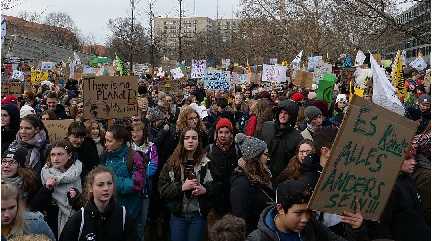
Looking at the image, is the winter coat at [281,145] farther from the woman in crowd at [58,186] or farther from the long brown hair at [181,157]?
the woman in crowd at [58,186]

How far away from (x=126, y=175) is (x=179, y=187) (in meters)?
0.52

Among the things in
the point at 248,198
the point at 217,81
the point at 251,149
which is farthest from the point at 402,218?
the point at 217,81

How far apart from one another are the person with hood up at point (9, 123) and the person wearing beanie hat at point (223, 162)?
94.4 inches

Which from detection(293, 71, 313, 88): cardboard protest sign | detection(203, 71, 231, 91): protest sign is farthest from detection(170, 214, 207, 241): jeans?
detection(293, 71, 313, 88): cardboard protest sign

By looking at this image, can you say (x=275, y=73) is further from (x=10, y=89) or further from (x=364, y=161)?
(x=364, y=161)

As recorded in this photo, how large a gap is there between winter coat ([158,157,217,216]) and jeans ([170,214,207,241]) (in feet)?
0.20

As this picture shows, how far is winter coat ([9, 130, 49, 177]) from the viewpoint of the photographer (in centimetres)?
571

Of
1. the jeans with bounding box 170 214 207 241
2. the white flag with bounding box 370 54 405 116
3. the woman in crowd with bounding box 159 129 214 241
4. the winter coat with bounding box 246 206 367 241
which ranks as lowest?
the jeans with bounding box 170 214 207 241

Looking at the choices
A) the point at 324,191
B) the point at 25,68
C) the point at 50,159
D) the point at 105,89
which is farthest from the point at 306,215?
the point at 25,68

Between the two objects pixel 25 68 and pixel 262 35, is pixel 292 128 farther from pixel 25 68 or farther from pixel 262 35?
pixel 262 35

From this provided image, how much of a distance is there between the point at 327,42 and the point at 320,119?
37.7 m

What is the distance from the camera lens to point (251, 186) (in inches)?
187

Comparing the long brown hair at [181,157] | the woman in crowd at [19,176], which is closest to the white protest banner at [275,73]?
the long brown hair at [181,157]

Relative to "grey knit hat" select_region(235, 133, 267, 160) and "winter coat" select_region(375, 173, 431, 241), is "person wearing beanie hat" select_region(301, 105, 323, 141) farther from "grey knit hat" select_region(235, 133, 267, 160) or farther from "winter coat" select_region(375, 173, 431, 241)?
"winter coat" select_region(375, 173, 431, 241)
